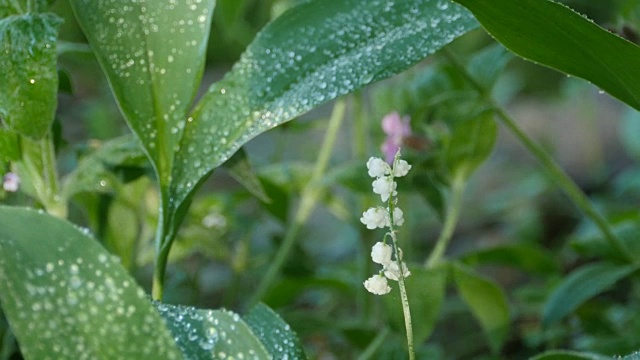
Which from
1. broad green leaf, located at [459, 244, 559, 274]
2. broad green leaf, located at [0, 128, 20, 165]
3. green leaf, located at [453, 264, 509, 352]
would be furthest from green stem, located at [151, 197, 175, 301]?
broad green leaf, located at [459, 244, 559, 274]

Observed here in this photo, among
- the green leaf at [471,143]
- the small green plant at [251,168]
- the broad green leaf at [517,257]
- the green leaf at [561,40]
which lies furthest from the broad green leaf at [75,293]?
the broad green leaf at [517,257]

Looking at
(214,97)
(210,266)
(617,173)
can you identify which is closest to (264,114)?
(214,97)

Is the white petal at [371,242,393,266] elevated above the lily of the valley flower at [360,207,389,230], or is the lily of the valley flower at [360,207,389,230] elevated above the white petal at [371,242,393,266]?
the lily of the valley flower at [360,207,389,230]

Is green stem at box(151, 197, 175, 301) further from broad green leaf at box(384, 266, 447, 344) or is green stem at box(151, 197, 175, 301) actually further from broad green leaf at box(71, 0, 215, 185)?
broad green leaf at box(384, 266, 447, 344)

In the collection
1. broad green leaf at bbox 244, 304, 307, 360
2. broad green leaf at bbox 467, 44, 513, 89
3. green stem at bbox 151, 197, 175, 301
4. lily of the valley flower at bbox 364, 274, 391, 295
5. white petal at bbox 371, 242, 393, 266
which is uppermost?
broad green leaf at bbox 467, 44, 513, 89

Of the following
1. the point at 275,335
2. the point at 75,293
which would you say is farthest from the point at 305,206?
the point at 75,293

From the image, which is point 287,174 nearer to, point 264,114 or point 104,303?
point 264,114

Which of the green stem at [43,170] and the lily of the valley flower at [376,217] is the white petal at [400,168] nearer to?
the lily of the valley flower at [376,217]
